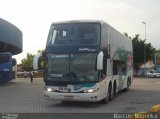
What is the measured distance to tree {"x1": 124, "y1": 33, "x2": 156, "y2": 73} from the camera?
9244 centimetres

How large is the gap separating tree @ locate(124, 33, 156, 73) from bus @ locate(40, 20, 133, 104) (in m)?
72.6

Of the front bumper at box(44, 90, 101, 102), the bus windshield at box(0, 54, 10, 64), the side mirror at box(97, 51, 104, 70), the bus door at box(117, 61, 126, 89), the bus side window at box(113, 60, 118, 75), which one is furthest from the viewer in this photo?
the bus windshield at box(0, 54, 10, 64)

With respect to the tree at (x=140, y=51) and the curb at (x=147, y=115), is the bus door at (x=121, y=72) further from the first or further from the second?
the tree at (x=140, y=51)

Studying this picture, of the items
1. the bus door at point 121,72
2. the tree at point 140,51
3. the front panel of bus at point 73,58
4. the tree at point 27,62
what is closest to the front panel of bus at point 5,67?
the bus door at point 121,72

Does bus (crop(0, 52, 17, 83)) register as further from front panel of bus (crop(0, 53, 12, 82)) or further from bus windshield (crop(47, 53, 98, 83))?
bus windshield (crop(47, 53, 98, 83))

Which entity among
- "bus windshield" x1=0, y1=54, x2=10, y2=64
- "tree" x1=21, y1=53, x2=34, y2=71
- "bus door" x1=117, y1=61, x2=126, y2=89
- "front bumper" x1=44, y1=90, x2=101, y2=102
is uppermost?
"tree" x1=21, y1=53, x2=34, y2=71

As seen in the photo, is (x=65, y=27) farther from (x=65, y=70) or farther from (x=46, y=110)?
(x=46, y=110)

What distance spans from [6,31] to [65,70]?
31.5 metres

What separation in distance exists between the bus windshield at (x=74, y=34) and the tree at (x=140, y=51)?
73.0 metres

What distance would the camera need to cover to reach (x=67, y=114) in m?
16.5

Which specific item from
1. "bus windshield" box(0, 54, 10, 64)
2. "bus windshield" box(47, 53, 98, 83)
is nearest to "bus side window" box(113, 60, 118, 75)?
"bus windshield" box(47, 53, 98, 83)

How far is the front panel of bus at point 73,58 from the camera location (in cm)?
1895

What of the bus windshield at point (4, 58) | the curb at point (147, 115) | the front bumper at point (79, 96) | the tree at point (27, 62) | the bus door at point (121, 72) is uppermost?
the tree at point (27, 62)

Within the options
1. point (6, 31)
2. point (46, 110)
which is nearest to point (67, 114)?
point (46, 110)
